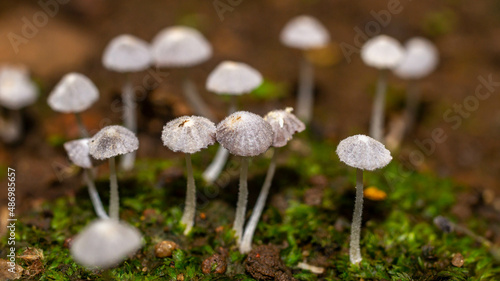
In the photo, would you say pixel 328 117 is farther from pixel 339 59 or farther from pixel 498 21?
pixel 498 21

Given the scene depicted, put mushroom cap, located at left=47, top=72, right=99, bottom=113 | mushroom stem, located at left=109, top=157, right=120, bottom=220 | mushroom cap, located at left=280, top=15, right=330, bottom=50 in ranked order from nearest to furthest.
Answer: mushroom stem, located at left=109, top=157, right=120, bottom=220
mushroom cap, located at left=47, top=72, right=99, bottom=113
mushroom cap, located at left=280, top=15, right=330, bottom=50

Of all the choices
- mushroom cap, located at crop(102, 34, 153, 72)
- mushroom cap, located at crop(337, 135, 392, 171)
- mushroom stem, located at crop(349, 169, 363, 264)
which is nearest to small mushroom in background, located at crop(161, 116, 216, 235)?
mushroom cap, located at crop(337, 135, 392, 171)

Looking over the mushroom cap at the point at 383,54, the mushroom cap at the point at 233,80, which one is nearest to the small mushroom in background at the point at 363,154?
the mushroom cap at the point at 233,80

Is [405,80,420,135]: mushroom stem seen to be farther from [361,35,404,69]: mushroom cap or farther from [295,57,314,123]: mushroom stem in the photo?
[361,35,404,69]: mushroom cap

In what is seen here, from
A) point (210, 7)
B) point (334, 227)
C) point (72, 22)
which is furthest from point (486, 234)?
point (72, 22)

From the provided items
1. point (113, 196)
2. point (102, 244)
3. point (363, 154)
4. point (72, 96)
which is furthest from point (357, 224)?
point (72, 96)

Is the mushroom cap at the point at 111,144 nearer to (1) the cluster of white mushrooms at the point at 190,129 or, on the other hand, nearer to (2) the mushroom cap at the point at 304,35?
(1) the cluster of white mushrooms at the point at 190,129

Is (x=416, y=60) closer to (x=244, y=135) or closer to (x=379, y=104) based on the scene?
(x=379, y=104)
